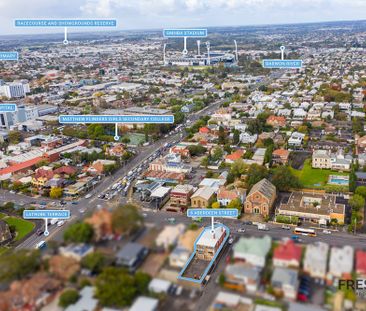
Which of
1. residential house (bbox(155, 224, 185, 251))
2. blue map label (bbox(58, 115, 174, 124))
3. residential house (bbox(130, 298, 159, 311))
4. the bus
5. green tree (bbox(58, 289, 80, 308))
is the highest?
blue map label (bbox(58, 115, 174, 124))

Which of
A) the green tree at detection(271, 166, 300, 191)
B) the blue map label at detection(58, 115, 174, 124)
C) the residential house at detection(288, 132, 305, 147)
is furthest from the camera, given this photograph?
the residential house at detection(288, 132, 305, 147)

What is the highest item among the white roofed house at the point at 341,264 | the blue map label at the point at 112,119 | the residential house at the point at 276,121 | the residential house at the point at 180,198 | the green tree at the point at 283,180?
the blue map label at the point at 112,119

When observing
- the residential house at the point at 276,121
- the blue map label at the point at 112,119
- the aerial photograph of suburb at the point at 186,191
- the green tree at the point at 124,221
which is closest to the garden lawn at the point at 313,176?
the aerial photograph of suburb at the point at 186,191

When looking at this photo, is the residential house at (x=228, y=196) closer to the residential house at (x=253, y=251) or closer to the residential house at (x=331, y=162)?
the residential house at (x=331, y=162)

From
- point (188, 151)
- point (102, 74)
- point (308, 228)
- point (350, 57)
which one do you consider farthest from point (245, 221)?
point (350, 57)

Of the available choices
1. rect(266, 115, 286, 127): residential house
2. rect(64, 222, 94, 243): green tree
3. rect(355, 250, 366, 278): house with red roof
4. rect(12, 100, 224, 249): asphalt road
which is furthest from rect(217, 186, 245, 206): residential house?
rect(266, 115, 286, 127): residential house

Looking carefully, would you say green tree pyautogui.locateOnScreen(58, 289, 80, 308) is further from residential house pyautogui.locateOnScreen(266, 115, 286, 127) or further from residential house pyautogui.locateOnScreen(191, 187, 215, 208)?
residential house pyautogui.locateOnScreen(266, 115, 286, 127)

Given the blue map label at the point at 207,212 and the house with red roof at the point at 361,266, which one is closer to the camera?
the house with red roof at the point at 361,266
